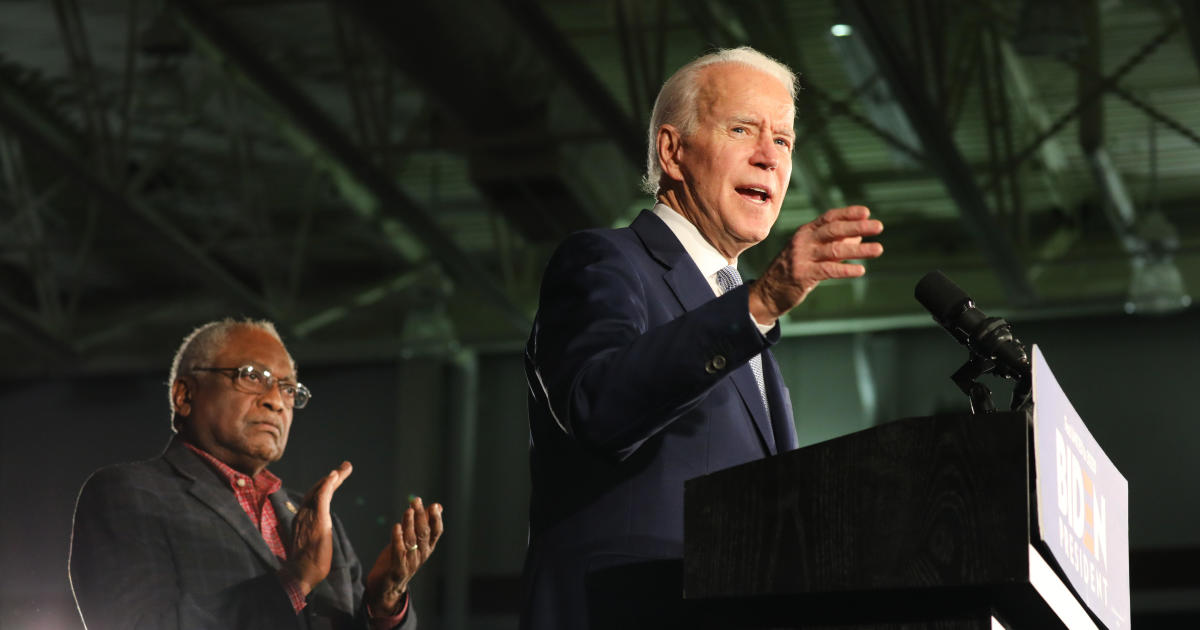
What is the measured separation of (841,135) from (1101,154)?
54.1 inches

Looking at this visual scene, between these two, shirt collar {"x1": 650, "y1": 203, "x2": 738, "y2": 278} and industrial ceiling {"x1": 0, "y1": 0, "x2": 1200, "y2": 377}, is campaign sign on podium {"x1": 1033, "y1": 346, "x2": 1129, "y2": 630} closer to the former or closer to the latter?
shirt collar {"x1": 650, "y1": 203, "x2": 738, "y2": 278}

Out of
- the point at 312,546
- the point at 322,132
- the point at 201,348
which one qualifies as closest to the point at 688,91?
the point at 312,546

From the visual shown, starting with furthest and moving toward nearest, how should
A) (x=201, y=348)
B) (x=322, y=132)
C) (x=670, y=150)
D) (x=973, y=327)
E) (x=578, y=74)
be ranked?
(x=322, y=132) → (x=578, y=74) → (x=201, y=348) → (x=670, y=150) → (x=973, y=327)

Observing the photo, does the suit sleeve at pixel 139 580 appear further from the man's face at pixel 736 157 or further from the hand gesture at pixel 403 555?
the man's face at pixel 736 157

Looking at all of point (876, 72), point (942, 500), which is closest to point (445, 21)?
point (876, 72)

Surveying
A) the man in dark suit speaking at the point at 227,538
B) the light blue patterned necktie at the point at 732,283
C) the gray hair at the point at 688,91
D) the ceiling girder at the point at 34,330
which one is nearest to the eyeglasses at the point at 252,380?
the man in dark suit speaking at the point at 227,538

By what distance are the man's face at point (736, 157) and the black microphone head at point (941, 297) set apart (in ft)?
0.70

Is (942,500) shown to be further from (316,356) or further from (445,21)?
(316,356)

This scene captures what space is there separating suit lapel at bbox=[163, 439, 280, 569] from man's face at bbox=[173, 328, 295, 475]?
2.6 inches

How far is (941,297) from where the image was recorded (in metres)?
1.62

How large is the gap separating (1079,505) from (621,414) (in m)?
0.41

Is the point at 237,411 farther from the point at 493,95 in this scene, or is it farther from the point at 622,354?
the point at 493,95

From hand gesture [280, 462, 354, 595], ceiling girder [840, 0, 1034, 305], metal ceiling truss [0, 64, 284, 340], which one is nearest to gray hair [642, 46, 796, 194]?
hand gesture [280, 462, 354, 595]

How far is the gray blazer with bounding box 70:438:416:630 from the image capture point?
2.53m
